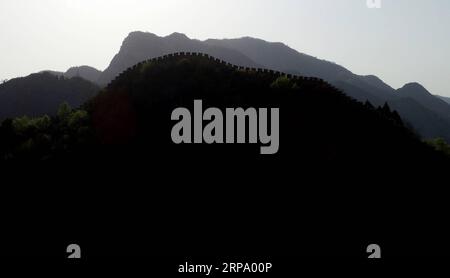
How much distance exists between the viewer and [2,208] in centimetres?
3750

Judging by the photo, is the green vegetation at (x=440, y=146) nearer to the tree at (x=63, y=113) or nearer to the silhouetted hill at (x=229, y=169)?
the silhouetted hill at (x=229, y=169)

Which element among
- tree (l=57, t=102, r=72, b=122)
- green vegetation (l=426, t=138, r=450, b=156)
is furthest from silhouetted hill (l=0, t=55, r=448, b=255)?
green vegetation (l=426, t=138, r=450, b=156)

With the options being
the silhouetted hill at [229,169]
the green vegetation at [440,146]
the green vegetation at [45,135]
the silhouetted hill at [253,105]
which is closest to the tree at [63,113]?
the green vegetation at [45,135]

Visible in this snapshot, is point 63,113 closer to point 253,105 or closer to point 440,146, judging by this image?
point 253,105

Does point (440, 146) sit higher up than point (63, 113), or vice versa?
point (63, 113)

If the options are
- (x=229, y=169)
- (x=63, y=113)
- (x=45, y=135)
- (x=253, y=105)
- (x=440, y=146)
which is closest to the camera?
(x=229, y=169)

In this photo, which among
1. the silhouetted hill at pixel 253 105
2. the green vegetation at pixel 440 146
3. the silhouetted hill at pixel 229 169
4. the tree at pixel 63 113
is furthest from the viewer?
the green vegetation at pixel 440 146

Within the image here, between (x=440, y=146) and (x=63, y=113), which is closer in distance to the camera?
(x=63, y=113)

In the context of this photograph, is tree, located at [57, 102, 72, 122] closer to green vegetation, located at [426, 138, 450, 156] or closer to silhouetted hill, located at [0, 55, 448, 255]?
silhouetted hill, located at [0, 55, 448, 255]

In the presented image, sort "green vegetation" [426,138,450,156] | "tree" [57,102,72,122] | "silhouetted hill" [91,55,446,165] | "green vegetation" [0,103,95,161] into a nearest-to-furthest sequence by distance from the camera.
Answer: "green vegetation" [0,103,95,161], "silhouetted hill" [91,55,446,165], "tree" [57,102,72,122], "green vegetation" [426,138,450,156]

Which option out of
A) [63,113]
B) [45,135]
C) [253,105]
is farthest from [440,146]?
[45,135]
